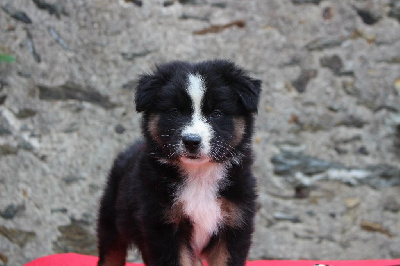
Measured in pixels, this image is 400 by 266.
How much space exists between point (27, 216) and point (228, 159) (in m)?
2.72

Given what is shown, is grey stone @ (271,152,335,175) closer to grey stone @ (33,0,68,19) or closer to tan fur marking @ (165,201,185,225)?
grey stone @ (33,0,68,19)

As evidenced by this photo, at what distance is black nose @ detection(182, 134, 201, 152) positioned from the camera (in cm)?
276

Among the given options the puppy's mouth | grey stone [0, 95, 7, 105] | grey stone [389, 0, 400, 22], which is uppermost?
grey stone [389, 0, 400, 22]

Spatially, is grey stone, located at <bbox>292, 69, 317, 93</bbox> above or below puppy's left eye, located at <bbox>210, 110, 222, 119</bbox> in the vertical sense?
above

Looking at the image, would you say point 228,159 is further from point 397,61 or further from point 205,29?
point 397,61

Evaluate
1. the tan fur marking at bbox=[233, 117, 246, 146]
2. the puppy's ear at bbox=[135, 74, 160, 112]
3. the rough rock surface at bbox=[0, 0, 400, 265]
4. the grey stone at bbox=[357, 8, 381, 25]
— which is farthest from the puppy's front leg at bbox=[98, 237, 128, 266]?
the grey stone at bbox=[357, 8, 381, 25]

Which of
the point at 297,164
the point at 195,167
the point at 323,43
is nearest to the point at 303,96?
the point at 323,43

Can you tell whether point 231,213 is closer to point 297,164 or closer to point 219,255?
point 219,255

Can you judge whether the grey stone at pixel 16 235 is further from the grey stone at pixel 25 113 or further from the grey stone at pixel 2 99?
the grey stone at pixel 2 99

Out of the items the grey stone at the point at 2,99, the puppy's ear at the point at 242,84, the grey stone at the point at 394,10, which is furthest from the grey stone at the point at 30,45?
the grey stone at the point at 394,10

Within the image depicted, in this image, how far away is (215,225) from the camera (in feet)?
9.82

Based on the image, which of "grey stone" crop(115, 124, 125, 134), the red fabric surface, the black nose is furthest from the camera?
"grey stone" crop(115, 124, 125, 134)

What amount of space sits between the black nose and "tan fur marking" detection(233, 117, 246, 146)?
310 mm

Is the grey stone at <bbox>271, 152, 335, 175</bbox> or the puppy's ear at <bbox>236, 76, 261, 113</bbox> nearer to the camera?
the puppy's ear at <bbox>236, 76, 261, 113</bbox>
